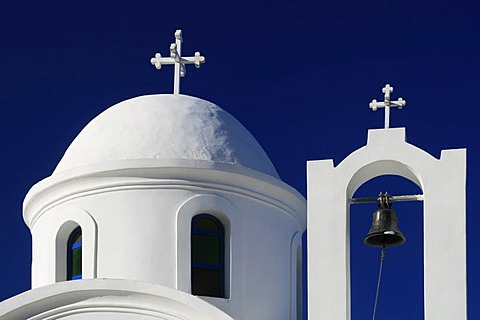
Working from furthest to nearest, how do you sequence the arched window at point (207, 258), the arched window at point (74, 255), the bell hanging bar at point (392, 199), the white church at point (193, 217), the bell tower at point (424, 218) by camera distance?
the arched window at point (74, 255), the arched window at point (207, 258), the bell hanging bar at point (392, 199), the white church at point (193, 217), the bell tower at point (424, 218)

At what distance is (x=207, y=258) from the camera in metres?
20.3

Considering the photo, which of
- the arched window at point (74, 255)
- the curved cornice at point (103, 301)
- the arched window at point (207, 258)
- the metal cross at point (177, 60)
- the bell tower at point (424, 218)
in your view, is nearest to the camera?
the bell tower at point (424, 218)

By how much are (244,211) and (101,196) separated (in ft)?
5.40

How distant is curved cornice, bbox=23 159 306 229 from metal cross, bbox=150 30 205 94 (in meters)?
2.03

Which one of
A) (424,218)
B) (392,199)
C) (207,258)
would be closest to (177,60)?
(207,258)

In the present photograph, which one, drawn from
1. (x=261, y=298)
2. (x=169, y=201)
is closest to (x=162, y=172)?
(x=169, y=201)

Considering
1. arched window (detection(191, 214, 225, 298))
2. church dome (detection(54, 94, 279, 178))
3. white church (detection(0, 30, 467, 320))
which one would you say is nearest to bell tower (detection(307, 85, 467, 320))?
white church (detection(0, 30, 467, 320))

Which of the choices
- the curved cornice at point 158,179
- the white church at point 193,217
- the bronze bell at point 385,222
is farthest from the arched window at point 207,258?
the bronze bell at point 385,222

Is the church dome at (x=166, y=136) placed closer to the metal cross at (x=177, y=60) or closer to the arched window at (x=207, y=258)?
the metal cross at (x=177, y=60)

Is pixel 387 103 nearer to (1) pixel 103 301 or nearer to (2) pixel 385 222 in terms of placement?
(2) pixel 385 222

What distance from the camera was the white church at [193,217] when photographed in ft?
59.9

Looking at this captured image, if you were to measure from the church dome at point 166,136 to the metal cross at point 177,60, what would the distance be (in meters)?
0.41

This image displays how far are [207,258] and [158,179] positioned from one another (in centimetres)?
105

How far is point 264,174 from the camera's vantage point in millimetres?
20719
